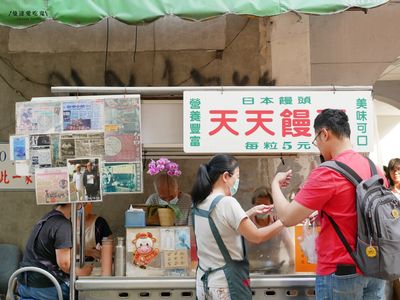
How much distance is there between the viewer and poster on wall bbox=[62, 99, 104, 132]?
3977mm

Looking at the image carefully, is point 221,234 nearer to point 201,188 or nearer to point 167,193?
point 201,188

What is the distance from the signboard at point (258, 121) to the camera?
400 cm

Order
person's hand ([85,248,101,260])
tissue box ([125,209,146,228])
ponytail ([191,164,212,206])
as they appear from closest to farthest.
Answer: ponytail ([191,164,212,206]) < tissue box ([125,209,146,228]) < person's hand ([85,248,101,260])

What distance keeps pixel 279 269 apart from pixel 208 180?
1.05 meters

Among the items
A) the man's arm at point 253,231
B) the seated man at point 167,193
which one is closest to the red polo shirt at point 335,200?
the man's arm at point 253,231

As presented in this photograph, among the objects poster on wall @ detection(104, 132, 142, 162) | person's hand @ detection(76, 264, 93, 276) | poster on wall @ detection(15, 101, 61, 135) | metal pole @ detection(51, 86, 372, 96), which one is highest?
metal pole @ detection(51, 86, 372, 96)

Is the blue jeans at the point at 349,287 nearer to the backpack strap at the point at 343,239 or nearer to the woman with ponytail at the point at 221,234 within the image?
the backpack strap at the point at 343,239

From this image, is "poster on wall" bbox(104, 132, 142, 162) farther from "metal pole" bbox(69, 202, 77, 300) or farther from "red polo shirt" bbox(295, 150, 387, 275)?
"red polo shirt" bbox(295, 150, 387, 275)

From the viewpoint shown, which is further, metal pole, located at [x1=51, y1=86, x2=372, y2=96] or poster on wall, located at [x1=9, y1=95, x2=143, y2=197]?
metal pole, located at [x1=51, y1=86, x2=372, y2=96]

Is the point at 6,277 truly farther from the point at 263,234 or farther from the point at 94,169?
the point at 263,234

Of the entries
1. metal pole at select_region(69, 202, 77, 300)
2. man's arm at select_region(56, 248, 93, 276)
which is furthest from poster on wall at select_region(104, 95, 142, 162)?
man's arm at select_region(56, 248, 93, 276)

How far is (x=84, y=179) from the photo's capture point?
395 centimetres

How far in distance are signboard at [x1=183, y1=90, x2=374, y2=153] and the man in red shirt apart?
86cm

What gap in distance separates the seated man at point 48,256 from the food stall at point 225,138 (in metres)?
0.12
